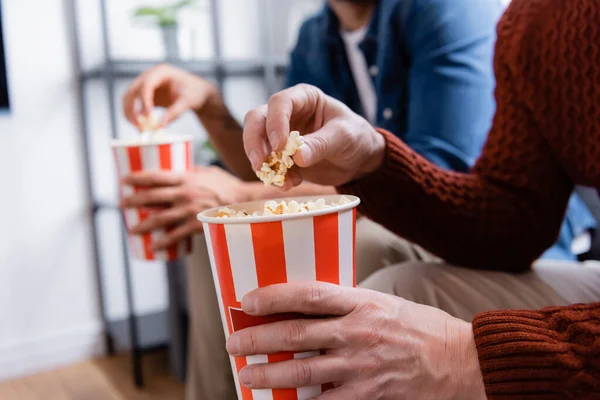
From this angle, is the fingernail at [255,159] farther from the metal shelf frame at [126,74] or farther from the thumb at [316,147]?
the metal shelf frame at [126,74]

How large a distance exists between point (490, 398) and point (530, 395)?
3 centimetres

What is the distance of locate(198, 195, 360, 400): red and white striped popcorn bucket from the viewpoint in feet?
1.49

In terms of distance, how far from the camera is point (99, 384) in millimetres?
1865

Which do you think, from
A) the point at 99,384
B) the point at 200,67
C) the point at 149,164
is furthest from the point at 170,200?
the point at 200,67

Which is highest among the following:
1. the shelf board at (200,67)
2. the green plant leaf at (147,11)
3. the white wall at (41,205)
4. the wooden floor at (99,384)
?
the green plant leaf at (147,11)

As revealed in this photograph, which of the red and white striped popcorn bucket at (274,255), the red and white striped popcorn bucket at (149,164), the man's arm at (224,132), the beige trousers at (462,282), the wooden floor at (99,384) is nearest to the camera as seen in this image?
the red and white striped popcorn bucket at (274,255)

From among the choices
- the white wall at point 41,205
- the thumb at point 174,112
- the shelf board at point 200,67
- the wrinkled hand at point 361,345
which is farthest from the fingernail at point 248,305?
the white wall at point 41,205

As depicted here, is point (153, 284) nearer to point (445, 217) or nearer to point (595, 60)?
point (445, 217)

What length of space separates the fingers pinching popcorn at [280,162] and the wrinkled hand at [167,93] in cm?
63

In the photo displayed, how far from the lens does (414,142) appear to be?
42.9 inches

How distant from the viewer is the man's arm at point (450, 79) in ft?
3.51

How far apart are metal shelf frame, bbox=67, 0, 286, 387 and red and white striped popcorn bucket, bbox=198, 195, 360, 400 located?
55.1 inches

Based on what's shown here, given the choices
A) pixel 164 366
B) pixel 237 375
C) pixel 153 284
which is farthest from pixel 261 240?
pixel 153 284

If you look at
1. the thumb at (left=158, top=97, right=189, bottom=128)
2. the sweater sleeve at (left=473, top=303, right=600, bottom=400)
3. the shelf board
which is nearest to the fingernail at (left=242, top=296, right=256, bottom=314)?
the sweater sleeve at (left=473, top=303, right=600, bottom=400)
